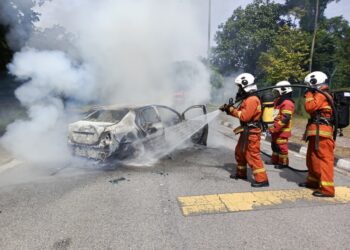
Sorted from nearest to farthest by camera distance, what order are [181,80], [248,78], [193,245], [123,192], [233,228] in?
[193,245] → [233,228] → [123,192] → [248,78] → [181,80]

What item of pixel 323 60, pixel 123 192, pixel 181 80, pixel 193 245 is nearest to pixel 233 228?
pixel 193 245

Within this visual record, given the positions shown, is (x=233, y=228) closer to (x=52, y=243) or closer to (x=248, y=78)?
(x=52, y=243)

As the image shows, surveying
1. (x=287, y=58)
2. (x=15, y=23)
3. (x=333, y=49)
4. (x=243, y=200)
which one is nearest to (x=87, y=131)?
(x=243, y=200)

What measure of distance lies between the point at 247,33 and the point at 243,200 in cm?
2942

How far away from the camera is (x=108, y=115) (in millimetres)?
7055

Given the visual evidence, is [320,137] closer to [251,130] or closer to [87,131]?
A: [251,130]

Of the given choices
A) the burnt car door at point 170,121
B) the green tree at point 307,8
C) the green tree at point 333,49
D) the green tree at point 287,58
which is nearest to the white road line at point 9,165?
the burnt car door at point 170,121

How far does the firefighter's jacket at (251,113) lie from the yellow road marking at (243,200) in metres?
1.08

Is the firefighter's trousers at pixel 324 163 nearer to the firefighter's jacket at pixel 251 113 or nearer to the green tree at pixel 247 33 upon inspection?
the firefighter's jacket at pixel 251 113

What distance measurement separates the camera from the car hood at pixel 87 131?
637 cm

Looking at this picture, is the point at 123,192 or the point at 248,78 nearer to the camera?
the point at 123,192

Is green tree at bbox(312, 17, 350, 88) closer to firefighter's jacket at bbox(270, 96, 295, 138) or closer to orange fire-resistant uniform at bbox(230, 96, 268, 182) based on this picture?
firefighter's jacket at bbox(270, 96, 295, 138)

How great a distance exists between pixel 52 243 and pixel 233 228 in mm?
1995

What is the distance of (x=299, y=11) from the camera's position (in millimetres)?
24578
